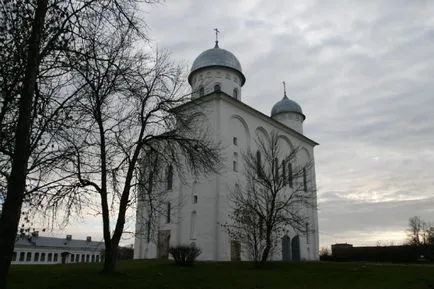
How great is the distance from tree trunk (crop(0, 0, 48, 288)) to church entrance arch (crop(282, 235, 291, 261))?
2930 cm

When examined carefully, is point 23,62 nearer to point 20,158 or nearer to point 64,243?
point 20,158

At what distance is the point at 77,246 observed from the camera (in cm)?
7475

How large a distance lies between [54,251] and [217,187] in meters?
51.2

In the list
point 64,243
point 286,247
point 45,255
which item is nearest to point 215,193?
point 286,247

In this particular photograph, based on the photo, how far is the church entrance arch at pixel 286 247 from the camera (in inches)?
1340

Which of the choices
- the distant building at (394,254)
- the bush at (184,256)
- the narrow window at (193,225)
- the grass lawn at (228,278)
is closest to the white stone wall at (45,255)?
the narrow window at (193,225)

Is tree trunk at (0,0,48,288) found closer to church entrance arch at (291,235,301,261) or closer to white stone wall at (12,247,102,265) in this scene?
church entrance arch at (291,235,301,261)

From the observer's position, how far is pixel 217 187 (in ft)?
93.9

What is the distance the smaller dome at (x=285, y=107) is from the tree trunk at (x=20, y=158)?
38209mm

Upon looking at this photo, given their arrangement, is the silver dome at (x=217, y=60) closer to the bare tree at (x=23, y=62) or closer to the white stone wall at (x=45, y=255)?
the bare tree at (x=23, y=62)

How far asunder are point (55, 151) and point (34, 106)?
328 centimetres

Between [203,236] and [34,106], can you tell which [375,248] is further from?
[34,106]

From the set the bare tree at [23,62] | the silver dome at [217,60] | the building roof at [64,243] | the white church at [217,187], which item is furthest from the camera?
the building roof at [64,243]

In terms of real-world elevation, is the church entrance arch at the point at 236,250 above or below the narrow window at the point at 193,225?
below
